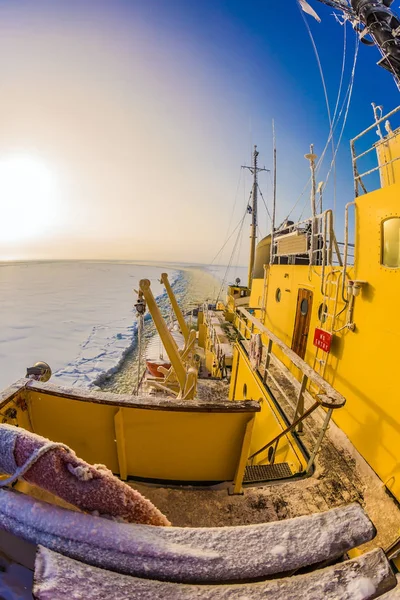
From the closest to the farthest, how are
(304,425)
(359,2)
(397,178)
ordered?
(304,425) < (397,178) < (359,2)

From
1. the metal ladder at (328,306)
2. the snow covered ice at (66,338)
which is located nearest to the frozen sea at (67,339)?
the snow covered ice at (66,338)

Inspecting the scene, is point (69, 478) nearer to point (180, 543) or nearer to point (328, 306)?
point (180, 543)

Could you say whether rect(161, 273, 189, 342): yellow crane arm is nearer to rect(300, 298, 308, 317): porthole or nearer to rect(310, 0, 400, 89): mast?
rect(300, 298, 308, 317): porthole

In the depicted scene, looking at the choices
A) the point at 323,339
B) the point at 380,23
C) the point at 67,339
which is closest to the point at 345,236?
the point at 323,339

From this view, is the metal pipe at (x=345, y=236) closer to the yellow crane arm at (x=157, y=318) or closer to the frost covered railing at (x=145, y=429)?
the frost covered railing at (x=145, y=429)

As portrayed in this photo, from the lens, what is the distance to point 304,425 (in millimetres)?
4160

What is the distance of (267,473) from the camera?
350cm

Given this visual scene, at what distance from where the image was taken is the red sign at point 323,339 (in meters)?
4.18

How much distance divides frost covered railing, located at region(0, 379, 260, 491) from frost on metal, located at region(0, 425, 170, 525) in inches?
56.3

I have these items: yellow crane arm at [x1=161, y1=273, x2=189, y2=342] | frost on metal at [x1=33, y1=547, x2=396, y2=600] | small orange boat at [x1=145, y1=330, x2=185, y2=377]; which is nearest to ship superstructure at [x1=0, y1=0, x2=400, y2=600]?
frost on metal at [x1=33, y1=547, x2=396, y2=600]

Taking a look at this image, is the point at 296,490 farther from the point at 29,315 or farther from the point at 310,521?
the point at 29,315

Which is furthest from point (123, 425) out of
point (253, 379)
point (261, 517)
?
point (253, 379)

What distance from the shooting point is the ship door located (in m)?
5.31

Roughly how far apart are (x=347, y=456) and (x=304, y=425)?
2.32 ft
